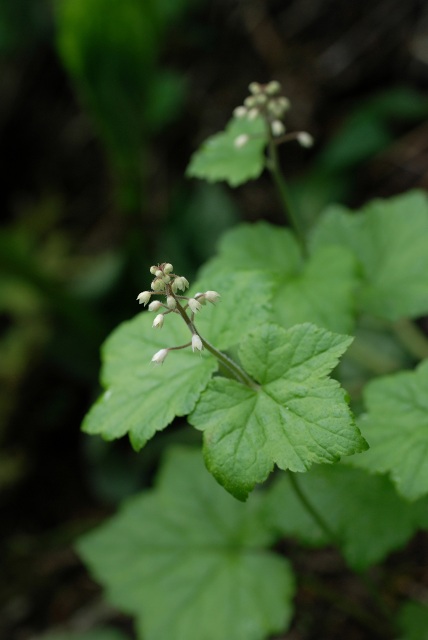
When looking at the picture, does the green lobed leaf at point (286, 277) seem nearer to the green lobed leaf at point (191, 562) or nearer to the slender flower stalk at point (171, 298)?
the slender flower stalk at point (171, 298)

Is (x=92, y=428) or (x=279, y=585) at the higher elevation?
(x=92, y=428)

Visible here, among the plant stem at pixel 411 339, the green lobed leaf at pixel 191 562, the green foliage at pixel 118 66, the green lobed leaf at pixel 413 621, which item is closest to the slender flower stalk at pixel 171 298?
the green lobed leaf at pixel 191 562

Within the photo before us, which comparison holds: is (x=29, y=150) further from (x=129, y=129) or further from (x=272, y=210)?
(x=272, y=210)

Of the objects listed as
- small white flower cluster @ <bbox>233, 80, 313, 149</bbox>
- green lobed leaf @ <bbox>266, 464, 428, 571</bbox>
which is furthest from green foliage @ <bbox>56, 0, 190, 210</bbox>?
green lobed leaf @ <bbox>266, 464, 428, 571</bbox>

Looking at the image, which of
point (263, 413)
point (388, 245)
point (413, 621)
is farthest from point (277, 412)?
point (413, 621)

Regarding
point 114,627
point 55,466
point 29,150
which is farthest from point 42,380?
point 29,150

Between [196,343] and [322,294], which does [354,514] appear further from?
[196,343]
